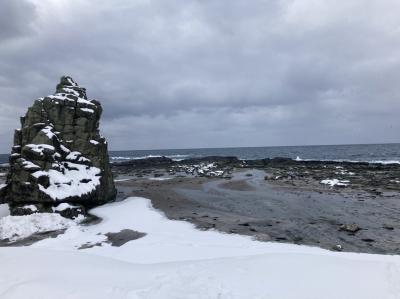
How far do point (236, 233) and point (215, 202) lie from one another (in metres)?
12.3

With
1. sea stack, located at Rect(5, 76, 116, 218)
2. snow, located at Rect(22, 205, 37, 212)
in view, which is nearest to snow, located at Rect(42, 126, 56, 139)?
sea stack, located at Rect(5, 76, 116, 218)

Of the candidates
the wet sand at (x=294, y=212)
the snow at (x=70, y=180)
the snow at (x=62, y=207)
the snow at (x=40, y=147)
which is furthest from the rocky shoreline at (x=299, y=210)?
the snow at (x=40, y=147)

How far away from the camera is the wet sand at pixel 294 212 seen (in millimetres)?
18500

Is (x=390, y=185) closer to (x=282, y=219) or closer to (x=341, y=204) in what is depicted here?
(x=341, y=204)

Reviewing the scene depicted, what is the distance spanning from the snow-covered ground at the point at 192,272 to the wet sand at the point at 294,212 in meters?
3.65

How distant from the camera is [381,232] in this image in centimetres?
1961

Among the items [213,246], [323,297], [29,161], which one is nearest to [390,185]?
[213,246]

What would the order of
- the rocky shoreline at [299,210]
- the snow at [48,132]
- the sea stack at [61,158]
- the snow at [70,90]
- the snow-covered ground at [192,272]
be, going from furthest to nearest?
1. the snow at [70,90]
2. the snow at [48,132]
3. the sea stack at [61,158]
4. the rocky shoreline at [299,210]
5. the snow-covered ground at [192,272]

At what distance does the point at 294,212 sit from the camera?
85.4 feet

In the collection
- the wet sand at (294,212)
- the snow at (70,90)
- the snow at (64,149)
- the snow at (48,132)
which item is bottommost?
the wet sand at (294,212)

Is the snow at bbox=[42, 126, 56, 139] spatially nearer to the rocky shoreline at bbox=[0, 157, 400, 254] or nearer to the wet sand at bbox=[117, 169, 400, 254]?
the rocky shoreline at bbox=[0, 157, 400, 254]

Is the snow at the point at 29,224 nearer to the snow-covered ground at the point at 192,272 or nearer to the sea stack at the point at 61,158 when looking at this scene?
the sea stack at the point at 61,158

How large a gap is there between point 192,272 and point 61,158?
19098 mm

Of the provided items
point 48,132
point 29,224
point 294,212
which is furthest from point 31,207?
point 294,212
